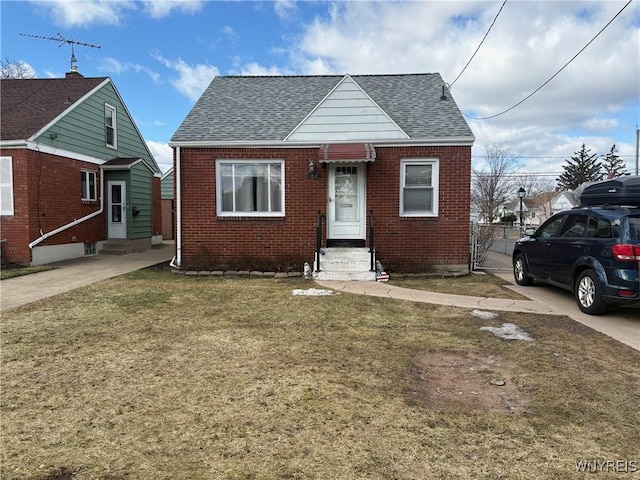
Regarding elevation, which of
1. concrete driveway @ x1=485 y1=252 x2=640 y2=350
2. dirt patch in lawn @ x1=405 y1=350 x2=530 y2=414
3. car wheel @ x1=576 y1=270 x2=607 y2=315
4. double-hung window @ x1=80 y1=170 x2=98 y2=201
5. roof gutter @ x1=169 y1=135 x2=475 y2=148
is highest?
roof gutter @ x1=169 y1=135 x2=475 y2=148

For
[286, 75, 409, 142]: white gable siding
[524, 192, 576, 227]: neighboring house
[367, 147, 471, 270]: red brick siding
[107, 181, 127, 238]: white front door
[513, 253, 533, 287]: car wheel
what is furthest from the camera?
[524, 192, 576, 227]: neighboring house

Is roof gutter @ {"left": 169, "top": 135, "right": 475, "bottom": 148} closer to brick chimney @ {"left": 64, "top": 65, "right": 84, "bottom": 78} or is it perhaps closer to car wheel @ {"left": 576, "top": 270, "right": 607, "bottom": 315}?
car wheel @ {"left": 576, "top": 270, "right": 607, "bottom": 315}

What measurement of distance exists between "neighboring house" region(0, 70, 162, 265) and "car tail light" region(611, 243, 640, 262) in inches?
513

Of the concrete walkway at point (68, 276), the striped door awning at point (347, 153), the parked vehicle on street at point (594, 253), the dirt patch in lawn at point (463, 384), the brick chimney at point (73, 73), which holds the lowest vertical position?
the dirt patch in lawn at point (463, 384)

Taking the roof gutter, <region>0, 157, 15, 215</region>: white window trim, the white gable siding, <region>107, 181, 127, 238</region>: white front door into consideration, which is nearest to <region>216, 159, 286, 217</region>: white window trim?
the roof gutter

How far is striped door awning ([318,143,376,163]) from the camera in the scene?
32.1 feet

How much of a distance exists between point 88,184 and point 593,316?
1439 cm

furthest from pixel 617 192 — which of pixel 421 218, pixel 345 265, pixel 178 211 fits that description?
pixel 178 211

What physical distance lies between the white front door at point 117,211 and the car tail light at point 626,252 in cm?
Answer: 1443

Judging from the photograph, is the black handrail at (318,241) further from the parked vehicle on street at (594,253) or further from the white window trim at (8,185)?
the white window trim at (8,185)

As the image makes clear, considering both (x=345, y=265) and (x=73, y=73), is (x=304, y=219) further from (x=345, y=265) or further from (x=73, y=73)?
(x=73, y=73)

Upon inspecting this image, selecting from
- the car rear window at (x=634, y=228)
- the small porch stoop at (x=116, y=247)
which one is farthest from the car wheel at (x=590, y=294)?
the small porch stoop at (x=116, y=247)

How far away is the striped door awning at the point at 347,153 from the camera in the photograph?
9.77 meters

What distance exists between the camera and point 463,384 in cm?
388
